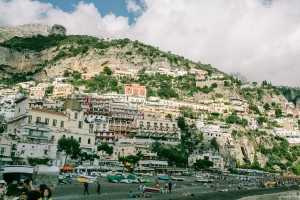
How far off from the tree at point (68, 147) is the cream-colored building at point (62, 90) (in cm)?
5918

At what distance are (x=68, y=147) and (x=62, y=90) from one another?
64.2 meters

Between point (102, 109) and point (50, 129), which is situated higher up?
point (102, 109)

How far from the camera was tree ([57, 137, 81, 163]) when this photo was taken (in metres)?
52.6

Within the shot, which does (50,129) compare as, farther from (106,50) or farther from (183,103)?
(106,50)

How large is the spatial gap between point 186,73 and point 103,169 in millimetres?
105620

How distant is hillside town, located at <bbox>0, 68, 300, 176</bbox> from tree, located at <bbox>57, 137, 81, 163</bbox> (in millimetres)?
893

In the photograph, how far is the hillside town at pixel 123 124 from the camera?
5269 cm

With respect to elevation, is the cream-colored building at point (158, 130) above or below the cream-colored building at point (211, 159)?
above

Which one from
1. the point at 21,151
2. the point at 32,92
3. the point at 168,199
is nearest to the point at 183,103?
the point at 32,92

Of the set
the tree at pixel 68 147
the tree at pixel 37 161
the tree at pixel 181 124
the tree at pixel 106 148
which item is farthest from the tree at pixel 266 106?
the tree at pixel 37 161

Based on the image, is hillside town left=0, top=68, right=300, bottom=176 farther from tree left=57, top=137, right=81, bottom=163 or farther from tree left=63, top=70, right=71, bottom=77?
tree left=63, top=70, right=71, bottom=77

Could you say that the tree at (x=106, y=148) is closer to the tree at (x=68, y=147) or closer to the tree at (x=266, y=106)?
the tree at (x=68, y=147)

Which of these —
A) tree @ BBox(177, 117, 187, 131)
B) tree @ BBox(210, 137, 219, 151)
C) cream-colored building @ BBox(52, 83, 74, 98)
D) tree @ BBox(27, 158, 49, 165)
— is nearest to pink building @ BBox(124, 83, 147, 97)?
cream-colored building @ BBox(52, 83, 74, 98)

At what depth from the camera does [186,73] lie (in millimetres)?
155000
